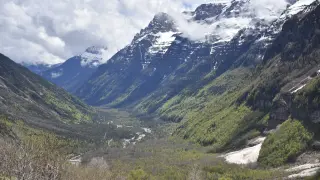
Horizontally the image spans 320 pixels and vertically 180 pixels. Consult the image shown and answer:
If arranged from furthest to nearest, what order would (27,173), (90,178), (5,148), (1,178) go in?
(90,178) < (1,178) < (5,148) < (27,173)

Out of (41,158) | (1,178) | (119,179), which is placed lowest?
(119,179)

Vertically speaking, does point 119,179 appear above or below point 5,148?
below

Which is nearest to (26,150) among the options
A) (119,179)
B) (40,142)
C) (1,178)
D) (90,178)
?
(40,142)

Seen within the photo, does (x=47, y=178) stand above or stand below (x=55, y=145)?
below

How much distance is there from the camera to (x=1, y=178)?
130000 mm

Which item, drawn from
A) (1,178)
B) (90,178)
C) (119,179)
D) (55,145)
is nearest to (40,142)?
(55,145)

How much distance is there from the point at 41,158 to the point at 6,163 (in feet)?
37.1

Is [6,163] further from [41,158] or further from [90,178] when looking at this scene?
[90,178]

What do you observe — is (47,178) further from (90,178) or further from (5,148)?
(90,178)

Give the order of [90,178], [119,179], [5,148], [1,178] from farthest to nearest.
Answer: [119,179]
[90,178]
[1,178]
[5,148]

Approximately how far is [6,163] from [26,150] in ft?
24.1

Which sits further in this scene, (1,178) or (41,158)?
(1,178)

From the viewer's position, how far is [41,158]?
105875 mm

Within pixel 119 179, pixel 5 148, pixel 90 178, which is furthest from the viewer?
pixel 119 179
